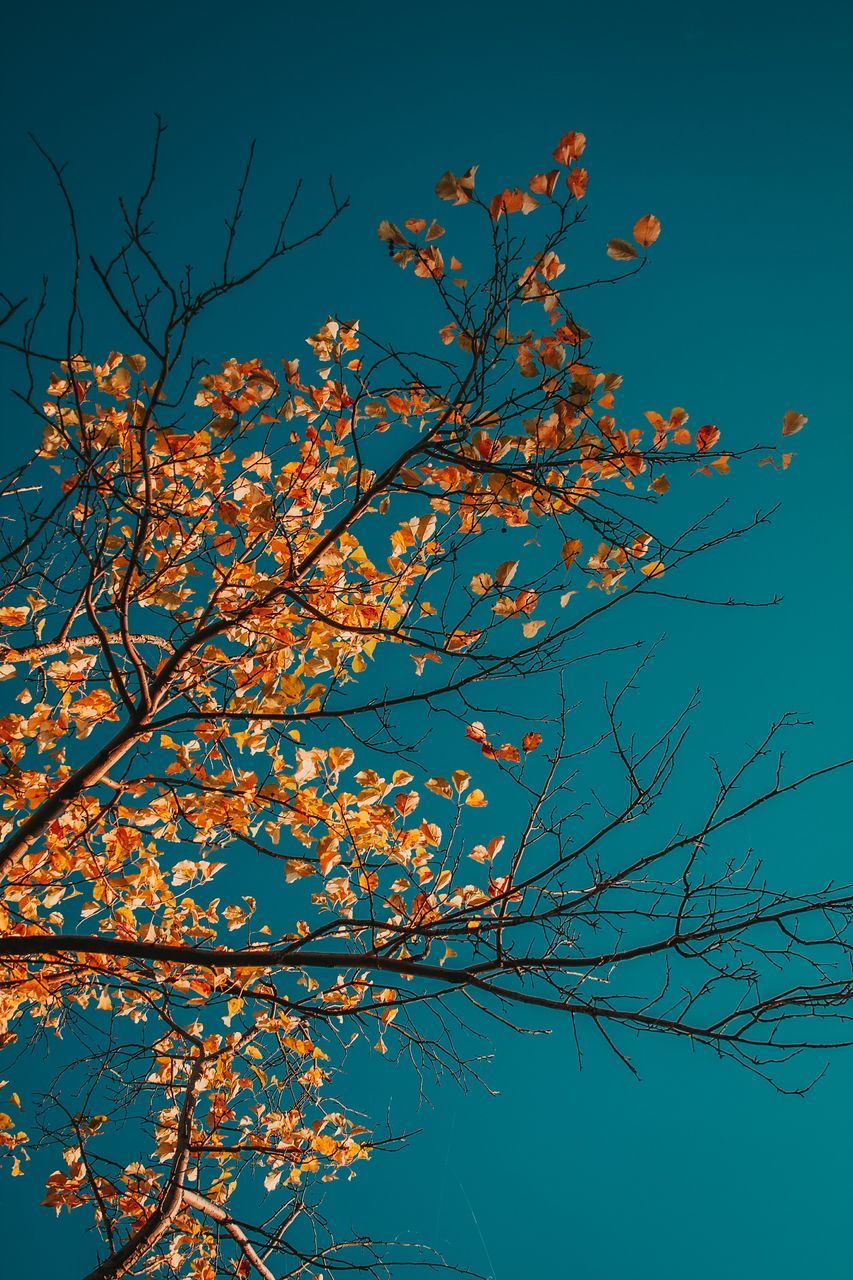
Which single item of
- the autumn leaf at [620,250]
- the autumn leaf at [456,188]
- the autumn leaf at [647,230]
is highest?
the autumn leaf at [647,230]

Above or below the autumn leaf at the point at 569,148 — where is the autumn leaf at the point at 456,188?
below

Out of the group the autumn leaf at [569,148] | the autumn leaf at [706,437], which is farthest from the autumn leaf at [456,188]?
the autumn leaf at [706,437]

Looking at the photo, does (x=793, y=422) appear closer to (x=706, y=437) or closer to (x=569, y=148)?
(x=706, y=437)

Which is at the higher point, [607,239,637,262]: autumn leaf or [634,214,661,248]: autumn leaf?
[634,214,661,248]: autumn leaf

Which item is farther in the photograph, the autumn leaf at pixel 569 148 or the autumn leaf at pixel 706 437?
the autumn leaf at pixel 706 437

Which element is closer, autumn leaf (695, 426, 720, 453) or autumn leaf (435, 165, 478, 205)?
autumn leaf (435, 165, 478, 205)

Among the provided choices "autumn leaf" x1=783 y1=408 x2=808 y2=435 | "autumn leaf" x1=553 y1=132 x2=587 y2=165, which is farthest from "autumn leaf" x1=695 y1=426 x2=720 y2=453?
"autumn leaf" x1=553 y1=132 x2=587 y2=165

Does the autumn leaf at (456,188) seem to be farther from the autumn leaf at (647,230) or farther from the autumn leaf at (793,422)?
the autumn leaf at (793,422)

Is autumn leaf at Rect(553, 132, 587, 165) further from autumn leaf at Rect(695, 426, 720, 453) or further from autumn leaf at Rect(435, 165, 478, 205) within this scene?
autumn leaf at Rect(695, 426, 720, 453)

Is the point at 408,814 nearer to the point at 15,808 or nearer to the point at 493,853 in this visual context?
the point at 493,853

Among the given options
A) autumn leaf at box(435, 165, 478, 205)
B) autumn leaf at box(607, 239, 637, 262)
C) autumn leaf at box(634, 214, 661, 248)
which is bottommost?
autumn leaf at box(435, 165, 478, 205)

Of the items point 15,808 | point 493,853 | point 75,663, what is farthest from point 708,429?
point 15,808

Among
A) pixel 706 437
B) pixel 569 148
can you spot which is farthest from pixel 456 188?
pixel 706 437

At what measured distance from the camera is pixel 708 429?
246cm
